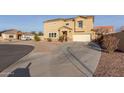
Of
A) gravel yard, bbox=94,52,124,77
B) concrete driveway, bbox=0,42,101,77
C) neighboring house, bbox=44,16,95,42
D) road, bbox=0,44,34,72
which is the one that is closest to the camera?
gravel yard, bbox=94,52,124,77

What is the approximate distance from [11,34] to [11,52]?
2.11 metres

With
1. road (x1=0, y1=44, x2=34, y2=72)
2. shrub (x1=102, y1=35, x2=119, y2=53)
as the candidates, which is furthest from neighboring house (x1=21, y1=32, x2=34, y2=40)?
shrub (x1=102, y1=35, x2=119, y2=53)

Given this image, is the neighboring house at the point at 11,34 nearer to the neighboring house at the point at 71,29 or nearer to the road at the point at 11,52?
the road at the point at 11,52

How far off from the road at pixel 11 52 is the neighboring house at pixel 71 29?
6.01 ft

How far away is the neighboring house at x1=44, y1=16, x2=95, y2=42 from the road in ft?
6.01

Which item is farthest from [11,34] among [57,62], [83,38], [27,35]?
[83,38]

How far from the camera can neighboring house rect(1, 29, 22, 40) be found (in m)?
10.5

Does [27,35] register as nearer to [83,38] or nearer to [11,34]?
[11,34]

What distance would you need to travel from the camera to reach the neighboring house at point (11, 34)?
1052cm

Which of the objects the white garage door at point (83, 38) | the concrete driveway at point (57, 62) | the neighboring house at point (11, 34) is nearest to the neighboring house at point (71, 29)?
the white garage door at point (83, 38)

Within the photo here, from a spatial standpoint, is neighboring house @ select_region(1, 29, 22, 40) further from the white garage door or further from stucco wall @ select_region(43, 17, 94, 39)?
the white garage door
